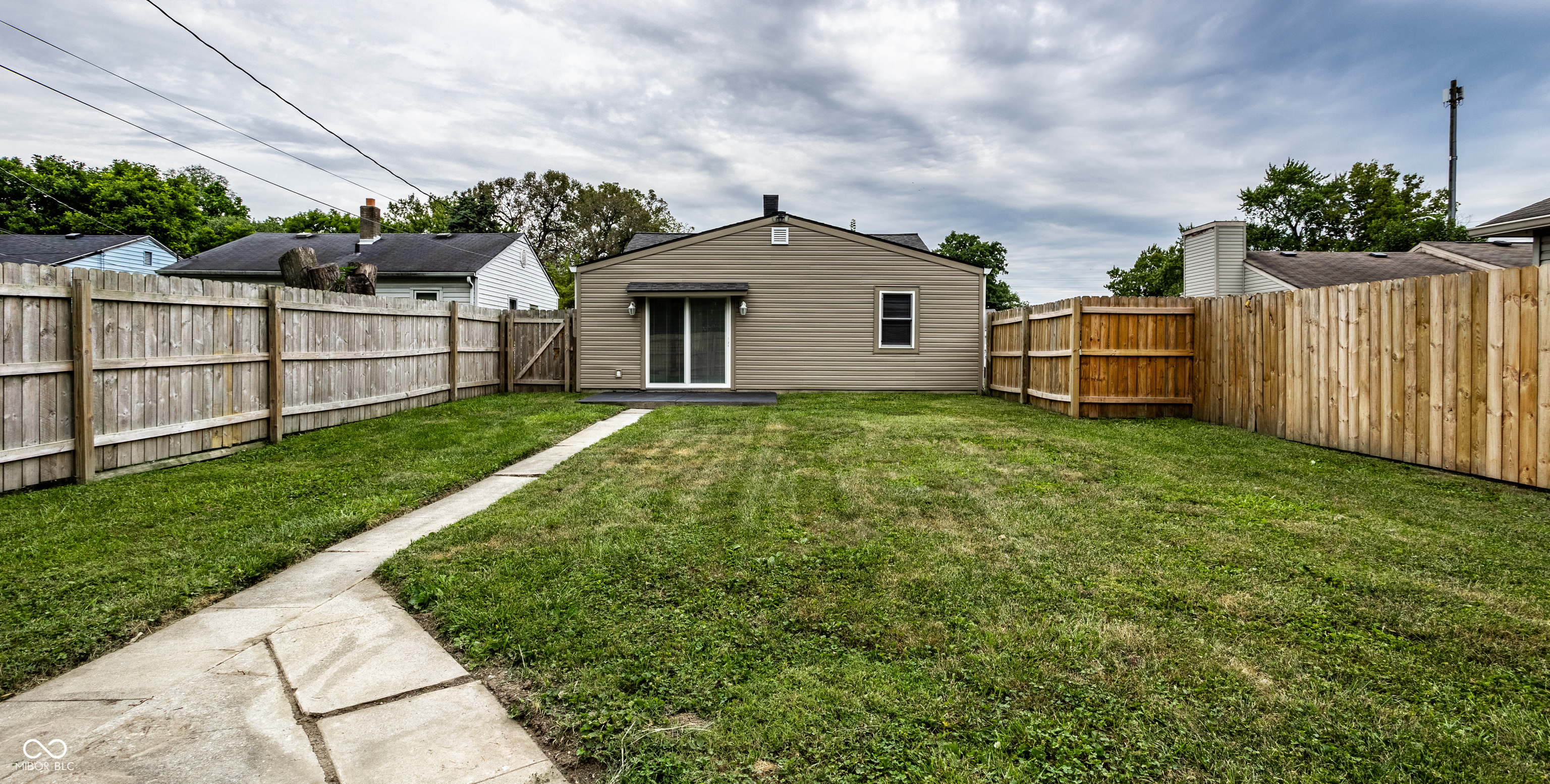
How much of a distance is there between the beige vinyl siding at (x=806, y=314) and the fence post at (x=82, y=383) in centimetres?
889

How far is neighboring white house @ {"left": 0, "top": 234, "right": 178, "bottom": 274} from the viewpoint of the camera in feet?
67.8

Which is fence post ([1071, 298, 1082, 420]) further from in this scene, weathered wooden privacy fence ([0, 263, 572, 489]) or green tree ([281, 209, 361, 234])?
green tree ([281, 209, 361, 234])

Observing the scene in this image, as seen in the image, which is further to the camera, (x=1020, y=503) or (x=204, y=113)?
(x=204, y=113)

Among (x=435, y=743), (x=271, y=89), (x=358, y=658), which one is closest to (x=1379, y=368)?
(x=435, y=743)

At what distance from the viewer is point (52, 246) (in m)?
22.0

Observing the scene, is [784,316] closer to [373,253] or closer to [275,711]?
[275,711]

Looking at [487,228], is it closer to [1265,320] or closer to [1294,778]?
[1265,320]

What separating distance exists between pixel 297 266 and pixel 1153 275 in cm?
3468

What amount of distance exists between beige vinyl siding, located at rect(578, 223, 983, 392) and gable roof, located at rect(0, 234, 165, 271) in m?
18.5

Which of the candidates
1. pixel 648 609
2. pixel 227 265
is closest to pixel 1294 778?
pixel 648 609

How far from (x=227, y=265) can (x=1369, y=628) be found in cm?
2506

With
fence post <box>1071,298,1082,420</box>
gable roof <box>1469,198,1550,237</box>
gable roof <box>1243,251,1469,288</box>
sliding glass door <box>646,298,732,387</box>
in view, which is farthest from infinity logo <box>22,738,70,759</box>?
gable roof <box>1243,251,1469,288</box>

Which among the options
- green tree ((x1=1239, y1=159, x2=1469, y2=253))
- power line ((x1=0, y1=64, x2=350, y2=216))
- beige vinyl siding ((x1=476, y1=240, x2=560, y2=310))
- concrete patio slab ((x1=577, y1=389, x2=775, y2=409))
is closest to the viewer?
concrete patio slab ((x1=577, y1=389, x2=775, y2=409))

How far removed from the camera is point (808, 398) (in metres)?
12.8
